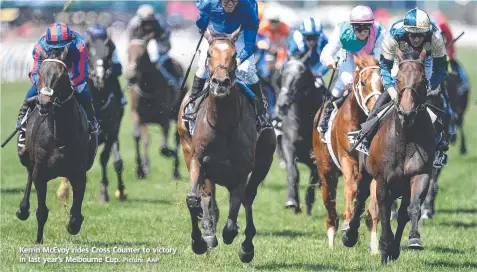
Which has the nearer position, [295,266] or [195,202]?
[195,202]

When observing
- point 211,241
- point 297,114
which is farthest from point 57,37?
point 297,114

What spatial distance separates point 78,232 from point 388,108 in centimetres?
373

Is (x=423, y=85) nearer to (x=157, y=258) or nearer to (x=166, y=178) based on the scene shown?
(x=157, y=258)

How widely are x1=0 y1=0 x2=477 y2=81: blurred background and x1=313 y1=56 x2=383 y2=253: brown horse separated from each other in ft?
24.8

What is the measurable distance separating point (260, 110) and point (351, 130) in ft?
3.76

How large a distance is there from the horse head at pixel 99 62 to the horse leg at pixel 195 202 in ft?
18.7

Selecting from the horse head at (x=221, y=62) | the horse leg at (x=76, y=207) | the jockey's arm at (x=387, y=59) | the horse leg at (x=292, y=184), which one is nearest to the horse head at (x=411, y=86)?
the jockey's arm at (x=387, y=59)

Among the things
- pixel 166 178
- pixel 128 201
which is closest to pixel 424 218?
pixel 128 201

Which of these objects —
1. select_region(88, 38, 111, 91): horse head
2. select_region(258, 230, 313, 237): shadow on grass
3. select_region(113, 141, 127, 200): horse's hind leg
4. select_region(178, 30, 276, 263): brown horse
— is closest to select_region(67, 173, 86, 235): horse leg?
select_region(178, 30, 276, 263): brown horse

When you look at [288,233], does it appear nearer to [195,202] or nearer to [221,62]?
[195,202]

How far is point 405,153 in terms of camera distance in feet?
34.0

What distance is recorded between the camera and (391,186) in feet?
34.6

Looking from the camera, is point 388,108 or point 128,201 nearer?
point 388,108

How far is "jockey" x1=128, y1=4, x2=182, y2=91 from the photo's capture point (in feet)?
63.5
